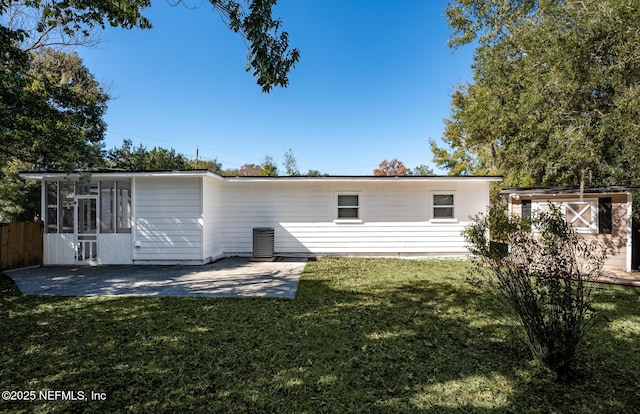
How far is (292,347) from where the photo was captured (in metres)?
3.18

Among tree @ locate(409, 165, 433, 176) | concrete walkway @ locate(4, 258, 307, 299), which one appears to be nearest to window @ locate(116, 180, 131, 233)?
concrete walkway @ locate(4, 258, 307, 299)

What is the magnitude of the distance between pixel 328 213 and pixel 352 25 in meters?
7.86

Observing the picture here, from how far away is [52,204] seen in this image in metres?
8.06

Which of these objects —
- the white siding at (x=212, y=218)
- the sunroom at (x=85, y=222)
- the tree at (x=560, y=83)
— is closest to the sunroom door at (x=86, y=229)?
the sunroom at (x=85, y=222)

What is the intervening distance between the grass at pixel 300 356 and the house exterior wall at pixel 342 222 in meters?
4.64

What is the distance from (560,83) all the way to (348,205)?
24.4ft

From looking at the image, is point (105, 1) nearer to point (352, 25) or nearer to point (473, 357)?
point (473, 357)

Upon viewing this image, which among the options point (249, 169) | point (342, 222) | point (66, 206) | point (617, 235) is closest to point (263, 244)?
point (342, 222)

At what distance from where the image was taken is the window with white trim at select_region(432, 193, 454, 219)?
963cm

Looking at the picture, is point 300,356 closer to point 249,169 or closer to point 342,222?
point 342,222

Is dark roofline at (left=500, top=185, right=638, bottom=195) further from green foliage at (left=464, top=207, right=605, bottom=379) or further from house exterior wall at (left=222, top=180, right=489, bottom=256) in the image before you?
green foliage at (left=464, top=207, right=605, bottom=379)

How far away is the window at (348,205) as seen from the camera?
973cm

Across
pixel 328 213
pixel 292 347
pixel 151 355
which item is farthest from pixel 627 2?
pixel 151 355

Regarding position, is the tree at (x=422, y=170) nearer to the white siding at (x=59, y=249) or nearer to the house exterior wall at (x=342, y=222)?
the house exterior wall at (x=342, y=222)
